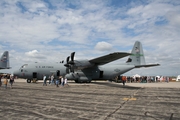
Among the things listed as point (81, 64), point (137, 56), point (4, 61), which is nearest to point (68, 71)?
point (81, 64)

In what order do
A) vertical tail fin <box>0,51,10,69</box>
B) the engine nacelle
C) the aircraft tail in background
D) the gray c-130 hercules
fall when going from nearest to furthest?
the engine nacelle < the gray c-130 hercules < the aircraft tail in background < vertical tail fin <box>0,51,10,69</box>

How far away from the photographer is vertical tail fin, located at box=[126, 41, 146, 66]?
31.1 meters

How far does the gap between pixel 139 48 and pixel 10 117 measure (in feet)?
94.2

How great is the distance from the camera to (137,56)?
31.0m

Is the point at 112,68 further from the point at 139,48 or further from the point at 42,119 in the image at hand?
the point at 42,119

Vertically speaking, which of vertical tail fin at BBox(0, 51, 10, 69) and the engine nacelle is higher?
vertical tail fin at BBox(0, 51, 10, 69)

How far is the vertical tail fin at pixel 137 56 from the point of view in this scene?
31078mm

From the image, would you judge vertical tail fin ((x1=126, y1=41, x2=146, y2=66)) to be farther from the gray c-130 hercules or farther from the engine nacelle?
the engine nacelle

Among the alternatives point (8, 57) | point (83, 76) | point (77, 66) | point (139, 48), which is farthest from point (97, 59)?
point (8, 57)

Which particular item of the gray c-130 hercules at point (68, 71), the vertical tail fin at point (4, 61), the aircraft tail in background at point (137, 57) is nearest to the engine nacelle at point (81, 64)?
the gray c-130 hercules at point (68, 71)

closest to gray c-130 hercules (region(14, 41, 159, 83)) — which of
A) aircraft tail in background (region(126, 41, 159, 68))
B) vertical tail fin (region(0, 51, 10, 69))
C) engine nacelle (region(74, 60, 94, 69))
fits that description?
engine nacelle (region(74, 60, 94, 69))

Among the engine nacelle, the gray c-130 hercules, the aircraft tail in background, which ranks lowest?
the gray c-130 hercules

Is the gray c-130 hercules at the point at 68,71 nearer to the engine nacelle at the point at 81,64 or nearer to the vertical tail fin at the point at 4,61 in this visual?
the engine nacelle at the point at 81,64

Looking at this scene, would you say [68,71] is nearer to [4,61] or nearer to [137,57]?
[137,57]
